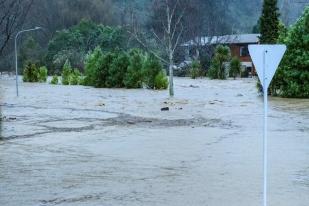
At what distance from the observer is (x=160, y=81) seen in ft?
128

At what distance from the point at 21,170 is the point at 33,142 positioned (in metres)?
3.61

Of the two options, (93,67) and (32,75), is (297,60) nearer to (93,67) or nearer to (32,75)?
(93,67)

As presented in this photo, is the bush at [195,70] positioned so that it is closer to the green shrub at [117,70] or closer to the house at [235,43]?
the house at [235,43]

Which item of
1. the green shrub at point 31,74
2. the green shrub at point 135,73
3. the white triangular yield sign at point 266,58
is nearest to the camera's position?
the white triangular yield sign at point 266,58

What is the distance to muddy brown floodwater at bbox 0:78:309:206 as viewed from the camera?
28.8 feet

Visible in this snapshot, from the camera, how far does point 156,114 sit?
70.5ft

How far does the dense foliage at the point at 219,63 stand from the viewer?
2189 inches

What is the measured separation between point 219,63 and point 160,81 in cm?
1770

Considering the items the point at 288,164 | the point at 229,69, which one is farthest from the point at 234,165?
the point at 229,69

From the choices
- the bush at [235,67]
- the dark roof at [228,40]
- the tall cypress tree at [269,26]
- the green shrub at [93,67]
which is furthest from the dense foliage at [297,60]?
the dark roof at [228,40]

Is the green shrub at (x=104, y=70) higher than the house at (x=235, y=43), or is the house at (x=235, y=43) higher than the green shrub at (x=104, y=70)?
the house at (x=235, y=43)

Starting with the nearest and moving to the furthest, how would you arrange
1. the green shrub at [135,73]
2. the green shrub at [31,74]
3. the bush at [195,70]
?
the green shrub at [135,73], the green shrub at [31,74], the bush at [195,70]

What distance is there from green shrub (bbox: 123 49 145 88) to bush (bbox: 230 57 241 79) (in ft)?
69.8

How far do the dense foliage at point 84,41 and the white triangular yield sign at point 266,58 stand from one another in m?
66.2
